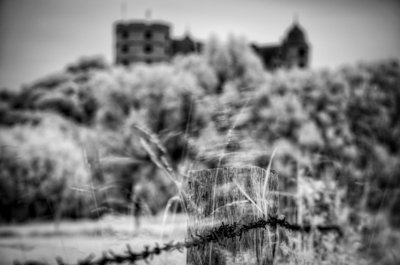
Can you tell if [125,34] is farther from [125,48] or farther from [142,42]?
[142,42]

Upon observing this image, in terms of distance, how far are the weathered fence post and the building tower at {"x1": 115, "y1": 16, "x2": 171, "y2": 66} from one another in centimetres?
8003

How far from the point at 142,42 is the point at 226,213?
82059 mm

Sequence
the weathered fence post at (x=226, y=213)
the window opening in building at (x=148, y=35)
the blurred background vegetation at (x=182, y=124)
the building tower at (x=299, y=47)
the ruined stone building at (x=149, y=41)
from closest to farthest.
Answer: the weathered fence post at (x=226, y=213)
the blurred background vegetation at (x=182, y=124)
the building tower at (x=299, y=47)
the ruined stone building at (x=149, y=41)
the window opening in building at (x=148, y=35)

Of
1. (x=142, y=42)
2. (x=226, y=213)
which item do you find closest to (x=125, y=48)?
(x=142, y=42)

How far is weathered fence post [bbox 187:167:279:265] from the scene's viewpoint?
228 cm

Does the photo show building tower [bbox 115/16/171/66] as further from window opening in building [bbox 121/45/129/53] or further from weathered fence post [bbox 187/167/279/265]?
weathered fence post [bbox 187/167/279/265]

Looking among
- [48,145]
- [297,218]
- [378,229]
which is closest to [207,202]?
[297,218]

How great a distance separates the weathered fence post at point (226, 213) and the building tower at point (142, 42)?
8003 centimetres

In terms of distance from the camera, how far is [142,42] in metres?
81.8

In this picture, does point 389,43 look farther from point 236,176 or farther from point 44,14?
point 44,14

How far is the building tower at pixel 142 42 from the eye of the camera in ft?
266

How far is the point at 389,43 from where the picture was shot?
87.0 ft

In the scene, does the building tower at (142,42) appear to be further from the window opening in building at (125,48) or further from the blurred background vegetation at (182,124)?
the blurred background vegetation at (182,124)

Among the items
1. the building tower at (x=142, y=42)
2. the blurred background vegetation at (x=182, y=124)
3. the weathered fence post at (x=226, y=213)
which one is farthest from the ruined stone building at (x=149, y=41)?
the weathered fence post at (x=226, y=213)
